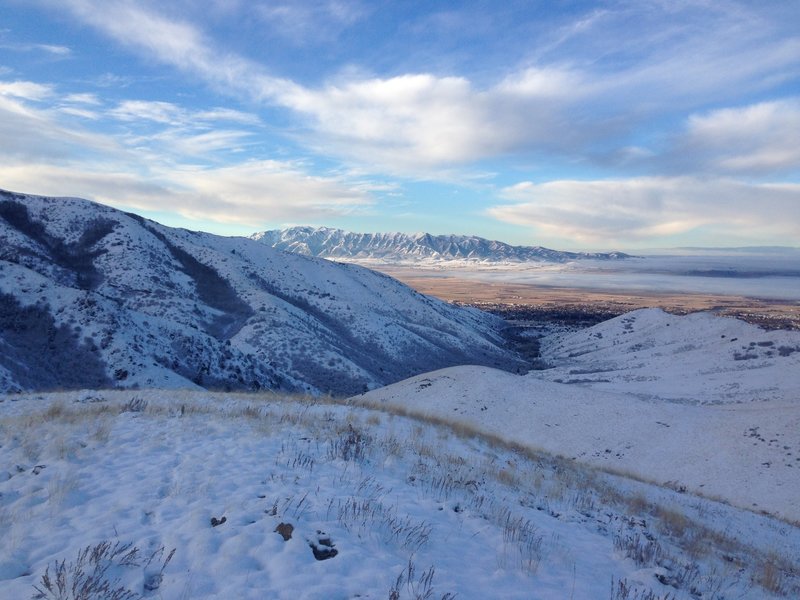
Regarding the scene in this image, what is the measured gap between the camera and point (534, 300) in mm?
147500

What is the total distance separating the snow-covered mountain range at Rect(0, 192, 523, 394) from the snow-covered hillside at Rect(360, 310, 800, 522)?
10.3m

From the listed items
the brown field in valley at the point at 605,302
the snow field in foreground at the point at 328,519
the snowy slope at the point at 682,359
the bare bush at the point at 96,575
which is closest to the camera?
the bare bush at the point at 96,575

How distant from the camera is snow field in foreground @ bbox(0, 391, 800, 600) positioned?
4613 millimetres

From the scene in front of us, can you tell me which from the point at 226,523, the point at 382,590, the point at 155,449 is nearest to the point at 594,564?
the point at 382,590

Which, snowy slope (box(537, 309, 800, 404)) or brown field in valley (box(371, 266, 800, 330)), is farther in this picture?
brown field in valley (box(371, 266, 800, 330))

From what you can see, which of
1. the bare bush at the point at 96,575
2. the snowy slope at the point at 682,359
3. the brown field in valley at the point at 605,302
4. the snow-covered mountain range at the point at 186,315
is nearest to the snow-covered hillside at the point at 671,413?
the snowy slope at the point at 682,359

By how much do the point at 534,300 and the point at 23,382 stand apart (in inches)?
5448

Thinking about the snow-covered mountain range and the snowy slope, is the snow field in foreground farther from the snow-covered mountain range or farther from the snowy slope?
the snowy slope

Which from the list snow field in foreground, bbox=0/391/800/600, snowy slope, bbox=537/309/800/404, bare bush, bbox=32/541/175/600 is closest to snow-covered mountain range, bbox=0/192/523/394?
snowy slope, bbox=537/309/800/404

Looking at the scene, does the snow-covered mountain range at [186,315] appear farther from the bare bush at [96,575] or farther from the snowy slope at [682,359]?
the bare bush at [96,575]

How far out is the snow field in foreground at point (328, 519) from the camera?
461cm

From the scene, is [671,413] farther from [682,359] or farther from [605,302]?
[605,302]

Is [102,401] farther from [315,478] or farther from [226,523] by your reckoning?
[226,523]

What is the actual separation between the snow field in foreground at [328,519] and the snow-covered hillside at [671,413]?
24.3 ft
